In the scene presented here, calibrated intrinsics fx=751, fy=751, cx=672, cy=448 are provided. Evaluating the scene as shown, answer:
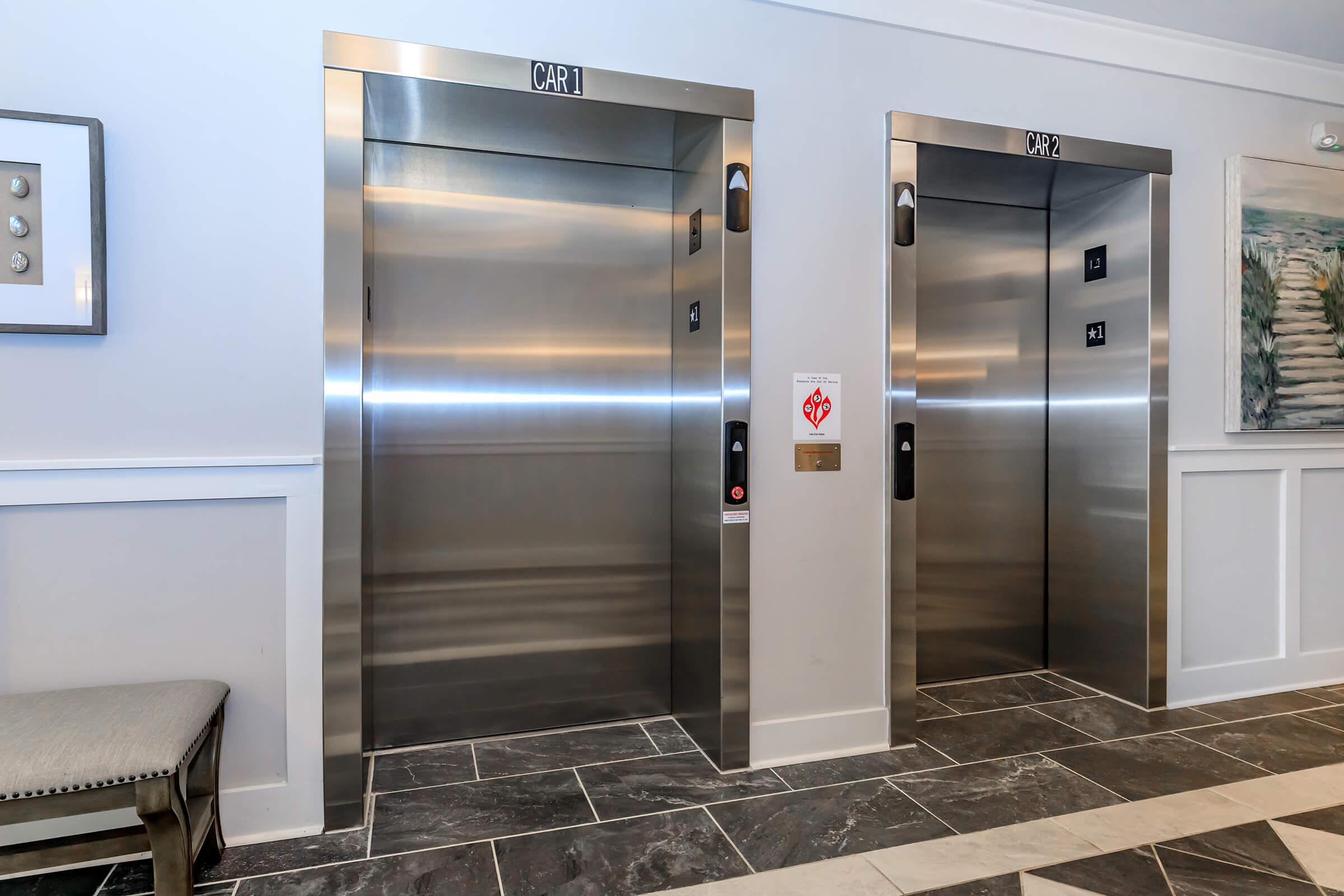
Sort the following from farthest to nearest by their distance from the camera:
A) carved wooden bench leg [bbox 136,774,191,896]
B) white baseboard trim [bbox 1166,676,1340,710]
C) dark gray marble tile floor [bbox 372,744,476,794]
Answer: white baseboard trim [bbox 1166,676,1340,710], dark gray marble tile floor [bbox 372,744,476,794], carved wooden bench leg [bbox 136,774,191,896]

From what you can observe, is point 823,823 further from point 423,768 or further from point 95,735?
point 95,735

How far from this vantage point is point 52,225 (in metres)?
2.02

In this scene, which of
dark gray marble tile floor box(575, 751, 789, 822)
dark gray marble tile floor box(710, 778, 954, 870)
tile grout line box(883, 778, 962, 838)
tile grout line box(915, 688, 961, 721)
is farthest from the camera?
tile grout line box(915, 688, 961, 721)

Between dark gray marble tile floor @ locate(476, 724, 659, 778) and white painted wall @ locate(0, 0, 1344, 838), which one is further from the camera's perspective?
dark gray marble tile floor @ locate(476, 724, 659, 778)

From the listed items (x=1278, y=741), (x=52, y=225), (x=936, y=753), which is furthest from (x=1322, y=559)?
(x=52, y=225)

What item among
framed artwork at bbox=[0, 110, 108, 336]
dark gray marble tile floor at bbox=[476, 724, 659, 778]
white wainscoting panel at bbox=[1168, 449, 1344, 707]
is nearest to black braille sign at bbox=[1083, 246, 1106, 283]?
white wainscoting panel at bbox=[1168, 449, 1344, 707]

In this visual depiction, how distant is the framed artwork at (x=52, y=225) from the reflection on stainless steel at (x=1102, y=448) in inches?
147

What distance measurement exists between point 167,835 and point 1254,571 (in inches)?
166

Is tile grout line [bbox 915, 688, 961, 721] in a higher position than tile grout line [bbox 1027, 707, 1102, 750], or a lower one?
higher

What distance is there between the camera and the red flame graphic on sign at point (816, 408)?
273 centimetres

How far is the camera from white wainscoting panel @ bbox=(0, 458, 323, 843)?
2.05m

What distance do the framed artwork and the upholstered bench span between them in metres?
0.99

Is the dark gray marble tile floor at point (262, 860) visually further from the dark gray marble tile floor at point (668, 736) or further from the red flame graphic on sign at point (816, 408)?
the red flame graphic on sign at point (816, 408)

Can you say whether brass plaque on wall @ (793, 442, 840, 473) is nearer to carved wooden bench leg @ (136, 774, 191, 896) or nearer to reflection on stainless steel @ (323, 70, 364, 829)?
reflection on stainless steel @ (323, 70, 364, 829)
